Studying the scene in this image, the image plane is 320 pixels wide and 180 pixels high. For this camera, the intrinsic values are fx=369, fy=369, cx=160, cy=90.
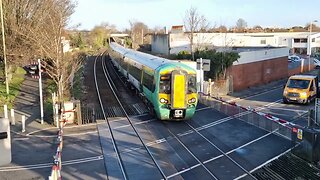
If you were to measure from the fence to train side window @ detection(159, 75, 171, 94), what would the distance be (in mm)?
4054

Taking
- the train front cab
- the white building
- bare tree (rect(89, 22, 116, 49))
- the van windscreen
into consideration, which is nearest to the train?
the train front cab

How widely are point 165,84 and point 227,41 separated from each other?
1619 inches

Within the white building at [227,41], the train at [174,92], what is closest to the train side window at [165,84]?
the train at [174,92]

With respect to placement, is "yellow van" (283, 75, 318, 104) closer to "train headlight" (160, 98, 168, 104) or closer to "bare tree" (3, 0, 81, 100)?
"train headlight" (160, 98, 168, 104)

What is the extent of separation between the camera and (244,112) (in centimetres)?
1906

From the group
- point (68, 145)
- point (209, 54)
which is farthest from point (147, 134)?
point (209, 54)

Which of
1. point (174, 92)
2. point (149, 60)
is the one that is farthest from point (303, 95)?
point (174, 92)

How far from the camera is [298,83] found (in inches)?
1027

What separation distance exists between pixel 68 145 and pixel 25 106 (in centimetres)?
912

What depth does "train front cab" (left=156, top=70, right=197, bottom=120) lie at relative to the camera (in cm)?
1661

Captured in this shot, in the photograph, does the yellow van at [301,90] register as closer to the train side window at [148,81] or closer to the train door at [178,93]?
the train side window at [148,81]

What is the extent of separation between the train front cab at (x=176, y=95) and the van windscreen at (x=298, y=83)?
11.8 m

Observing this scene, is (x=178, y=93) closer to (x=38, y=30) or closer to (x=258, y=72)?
(x=38, y=30)

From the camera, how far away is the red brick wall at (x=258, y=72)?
1309 inches
